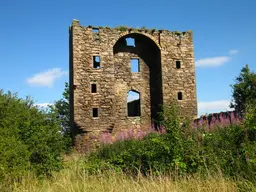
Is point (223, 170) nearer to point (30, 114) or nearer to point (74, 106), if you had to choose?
point (30, 114)

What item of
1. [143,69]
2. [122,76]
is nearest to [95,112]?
[122,76]

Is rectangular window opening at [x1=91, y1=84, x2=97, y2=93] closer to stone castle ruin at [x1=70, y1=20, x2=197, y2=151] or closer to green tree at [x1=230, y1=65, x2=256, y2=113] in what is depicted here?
stone castle ruin at [x1=70, y1=20, x2=197, y2=151]

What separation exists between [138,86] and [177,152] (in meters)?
13.5

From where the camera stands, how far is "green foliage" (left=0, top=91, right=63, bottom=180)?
6.60 metres

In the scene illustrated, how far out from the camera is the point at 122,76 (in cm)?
1948

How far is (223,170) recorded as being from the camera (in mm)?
5641

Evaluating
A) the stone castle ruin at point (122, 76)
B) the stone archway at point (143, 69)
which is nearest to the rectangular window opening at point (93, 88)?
the stone castle ruin at point (122, 76)

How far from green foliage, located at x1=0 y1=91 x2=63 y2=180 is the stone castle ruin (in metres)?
8.66

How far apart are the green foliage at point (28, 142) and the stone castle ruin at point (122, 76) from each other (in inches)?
341

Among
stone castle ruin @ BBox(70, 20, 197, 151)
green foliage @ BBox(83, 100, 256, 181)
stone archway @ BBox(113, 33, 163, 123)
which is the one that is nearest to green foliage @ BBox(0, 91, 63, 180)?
green foliage @ BBox(83, 100, 256, 181)

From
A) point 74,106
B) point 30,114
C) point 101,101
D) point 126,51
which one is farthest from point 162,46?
point 30,114

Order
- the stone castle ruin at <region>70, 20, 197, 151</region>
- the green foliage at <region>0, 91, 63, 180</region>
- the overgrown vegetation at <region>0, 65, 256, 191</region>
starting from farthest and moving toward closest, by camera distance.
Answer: the stone castle ruin at <region>70, 20, 197, 151</region> → the green foliage at <region>0, 91, 63, 180</region> → the overgrown vegetation at <region>0, 65, 256, 191</region>

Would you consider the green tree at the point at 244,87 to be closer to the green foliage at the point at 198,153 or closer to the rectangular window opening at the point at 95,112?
the rectangular window opening at the point at 95,112

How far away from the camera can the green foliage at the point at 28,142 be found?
6.60 meters
